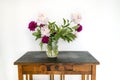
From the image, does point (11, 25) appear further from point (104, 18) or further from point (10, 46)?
point (104, 18)

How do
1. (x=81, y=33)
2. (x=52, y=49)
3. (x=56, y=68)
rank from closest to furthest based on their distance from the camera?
1. (x=56, y=68)
2. (x=52, y=49)
3. (x=81, y=33)

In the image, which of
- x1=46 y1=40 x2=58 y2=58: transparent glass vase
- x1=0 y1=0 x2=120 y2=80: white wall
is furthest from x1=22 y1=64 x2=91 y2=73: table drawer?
x1=0 y1=0 x2=120 y2=80: white wall

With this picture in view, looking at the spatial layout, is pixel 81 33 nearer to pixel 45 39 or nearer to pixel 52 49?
pixel 52 49

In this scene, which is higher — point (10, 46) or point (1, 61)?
point (10, 46)

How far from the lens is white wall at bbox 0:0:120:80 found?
192cm

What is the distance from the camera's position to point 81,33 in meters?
1.96

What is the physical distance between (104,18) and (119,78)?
850 millimetres

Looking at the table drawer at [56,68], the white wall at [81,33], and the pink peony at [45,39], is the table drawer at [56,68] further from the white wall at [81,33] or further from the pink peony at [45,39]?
the white wall at [81,33]

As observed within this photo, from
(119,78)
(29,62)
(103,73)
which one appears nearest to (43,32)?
(29,62)

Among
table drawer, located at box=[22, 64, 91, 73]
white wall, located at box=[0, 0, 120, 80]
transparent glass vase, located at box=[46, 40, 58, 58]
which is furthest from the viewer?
white wall, located at box=[0, 0, 120, 80]

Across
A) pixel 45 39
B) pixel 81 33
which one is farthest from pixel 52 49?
pixel 81 33

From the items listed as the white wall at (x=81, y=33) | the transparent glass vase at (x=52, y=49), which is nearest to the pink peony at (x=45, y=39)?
the transparent glass vase at (x=52, y=49)

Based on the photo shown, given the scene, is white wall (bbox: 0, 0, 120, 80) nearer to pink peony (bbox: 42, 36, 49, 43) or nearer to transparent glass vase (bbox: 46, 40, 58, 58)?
transparent glass vase (bbox: 46, 40, 58, 58)

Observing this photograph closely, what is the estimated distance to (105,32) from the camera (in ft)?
6.40
